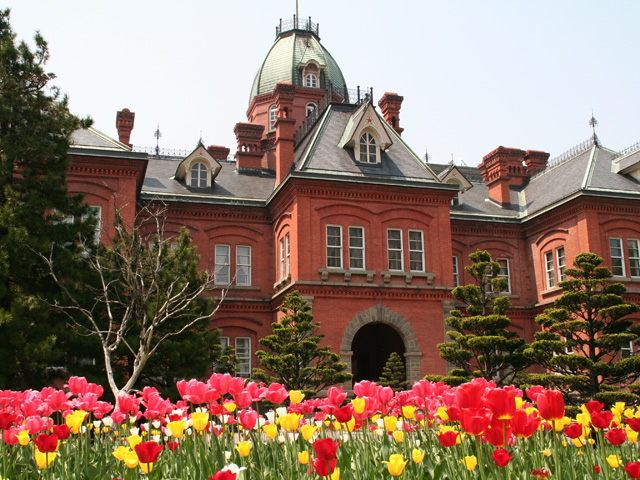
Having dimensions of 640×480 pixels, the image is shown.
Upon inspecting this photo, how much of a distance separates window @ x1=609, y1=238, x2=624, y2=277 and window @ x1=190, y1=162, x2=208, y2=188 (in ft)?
56.2

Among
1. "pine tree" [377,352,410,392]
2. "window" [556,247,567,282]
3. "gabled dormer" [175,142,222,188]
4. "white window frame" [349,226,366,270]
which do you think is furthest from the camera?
"gabled dormer" [175,142,222,188]

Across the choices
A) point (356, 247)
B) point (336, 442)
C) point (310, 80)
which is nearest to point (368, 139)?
point (356, 247)

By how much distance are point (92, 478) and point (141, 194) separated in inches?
925

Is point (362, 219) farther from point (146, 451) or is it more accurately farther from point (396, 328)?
point (146, 451)

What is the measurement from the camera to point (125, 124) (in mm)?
31031

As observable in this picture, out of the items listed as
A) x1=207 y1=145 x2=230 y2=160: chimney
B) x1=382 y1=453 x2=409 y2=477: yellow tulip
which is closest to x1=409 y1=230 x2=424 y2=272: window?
x1=207 y1=145 x2=230 y2=160: chimney

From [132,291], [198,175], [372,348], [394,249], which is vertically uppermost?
[198,175]

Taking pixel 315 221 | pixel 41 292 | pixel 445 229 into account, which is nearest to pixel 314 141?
pixel 315 221

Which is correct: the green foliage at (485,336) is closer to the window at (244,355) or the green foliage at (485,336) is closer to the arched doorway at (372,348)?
the arched doorway at (372,348)

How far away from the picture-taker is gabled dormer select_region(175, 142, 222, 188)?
28.9 meters

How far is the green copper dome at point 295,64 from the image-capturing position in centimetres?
4297

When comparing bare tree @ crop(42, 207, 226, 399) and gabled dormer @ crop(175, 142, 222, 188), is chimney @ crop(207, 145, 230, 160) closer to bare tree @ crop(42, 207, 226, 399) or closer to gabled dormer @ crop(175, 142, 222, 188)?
gabled dormer @ crop(175, 142, 222, 188)

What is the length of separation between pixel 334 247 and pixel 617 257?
1197 cm

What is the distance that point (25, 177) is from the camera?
15.5 m
